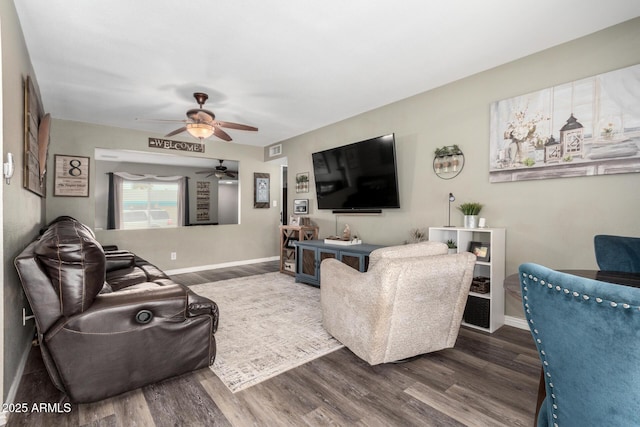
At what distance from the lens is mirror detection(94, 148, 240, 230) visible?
16.1ft

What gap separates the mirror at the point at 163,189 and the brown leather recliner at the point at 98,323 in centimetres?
362

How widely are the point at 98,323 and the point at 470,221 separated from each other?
310cm

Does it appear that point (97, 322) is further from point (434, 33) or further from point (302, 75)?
point (434, 33)

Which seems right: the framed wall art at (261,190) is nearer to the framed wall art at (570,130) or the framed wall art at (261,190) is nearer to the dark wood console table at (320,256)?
the dark wood console table at (320,256)

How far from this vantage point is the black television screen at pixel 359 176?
149 inches

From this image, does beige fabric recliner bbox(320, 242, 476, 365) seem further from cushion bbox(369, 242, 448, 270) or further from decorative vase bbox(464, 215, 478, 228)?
decorative vase bbox(464, 215, 478, 228)

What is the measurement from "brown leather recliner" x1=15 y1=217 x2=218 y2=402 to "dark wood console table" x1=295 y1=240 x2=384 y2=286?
2030 millimetres

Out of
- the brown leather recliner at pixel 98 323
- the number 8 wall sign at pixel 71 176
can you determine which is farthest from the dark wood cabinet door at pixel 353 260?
the number 8 wall sign at pixel 71 176

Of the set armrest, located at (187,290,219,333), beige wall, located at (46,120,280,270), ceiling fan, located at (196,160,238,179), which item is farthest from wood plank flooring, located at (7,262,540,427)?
ceiling fan, located at (196,160,238,179)

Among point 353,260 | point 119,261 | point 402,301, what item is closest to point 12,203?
point 119,261

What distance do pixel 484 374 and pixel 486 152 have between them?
6.80 ft

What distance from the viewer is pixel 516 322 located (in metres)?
2.88

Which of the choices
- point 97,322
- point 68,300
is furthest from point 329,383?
point 68,300

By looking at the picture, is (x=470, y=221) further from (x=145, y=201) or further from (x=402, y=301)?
A: (x=145, y=201)
